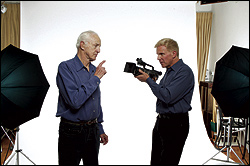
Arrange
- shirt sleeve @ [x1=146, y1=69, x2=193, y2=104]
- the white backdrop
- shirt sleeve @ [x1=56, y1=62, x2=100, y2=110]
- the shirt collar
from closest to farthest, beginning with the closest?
shirt sleeve @ [x1=56, y1=62, x2=100, y2=110] < shirt sleeve @ [x1=146, y1=69, x2=193, y2=104] < the shirt collar < the white backdrop

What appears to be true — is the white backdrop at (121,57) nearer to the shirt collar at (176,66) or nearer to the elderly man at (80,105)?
the shirt collar at (176,66)

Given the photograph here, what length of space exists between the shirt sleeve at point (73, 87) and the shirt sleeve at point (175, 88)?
0.54 meters

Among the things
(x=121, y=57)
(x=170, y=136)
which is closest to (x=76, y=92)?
(x=170, y=136)

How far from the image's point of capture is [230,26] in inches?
163

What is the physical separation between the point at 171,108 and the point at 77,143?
2.61ft

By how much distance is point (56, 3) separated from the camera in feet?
11.2

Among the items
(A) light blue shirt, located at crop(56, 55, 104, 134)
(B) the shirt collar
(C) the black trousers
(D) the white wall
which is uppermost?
(D) the white wall

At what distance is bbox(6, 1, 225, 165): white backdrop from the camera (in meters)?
3.42

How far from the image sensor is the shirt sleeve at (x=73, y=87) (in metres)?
1.78

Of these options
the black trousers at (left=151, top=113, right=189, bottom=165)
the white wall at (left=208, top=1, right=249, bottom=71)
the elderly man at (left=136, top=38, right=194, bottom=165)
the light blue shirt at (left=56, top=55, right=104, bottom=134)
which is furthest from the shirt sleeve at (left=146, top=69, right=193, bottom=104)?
the white wall at (left=208, top=1, right=249, bottom=71)

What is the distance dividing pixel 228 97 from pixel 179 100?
396 millimetres

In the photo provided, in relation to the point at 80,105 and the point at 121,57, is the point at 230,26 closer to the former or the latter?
the point at 121,57

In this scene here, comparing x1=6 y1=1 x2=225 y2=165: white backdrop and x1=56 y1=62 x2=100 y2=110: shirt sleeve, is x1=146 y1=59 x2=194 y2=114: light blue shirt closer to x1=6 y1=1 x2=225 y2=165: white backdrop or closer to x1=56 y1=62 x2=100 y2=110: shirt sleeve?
x1=56 y1=62 x2=100 y2=110: shirt sleeve

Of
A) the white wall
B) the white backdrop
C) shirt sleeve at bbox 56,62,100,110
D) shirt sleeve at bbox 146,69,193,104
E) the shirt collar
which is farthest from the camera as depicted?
the white backdrop
